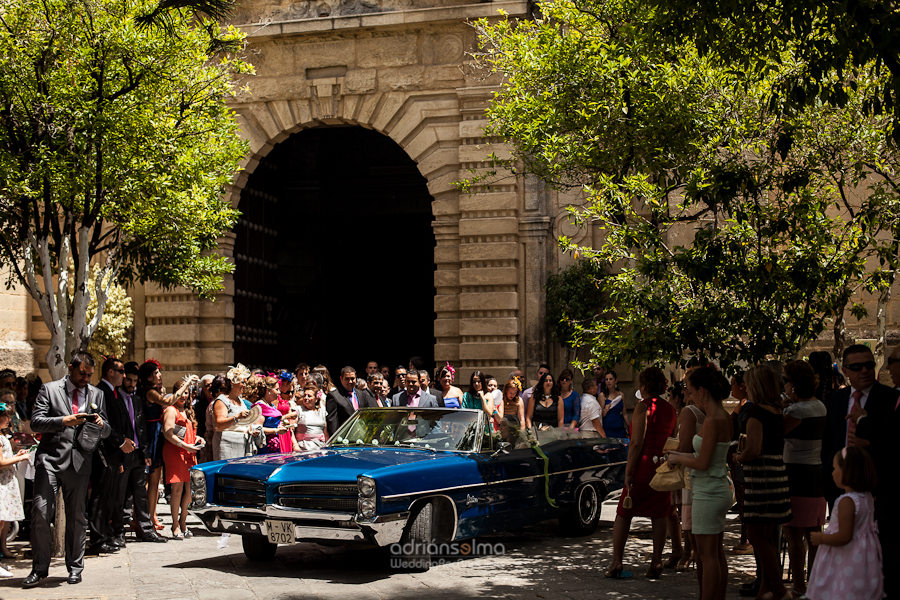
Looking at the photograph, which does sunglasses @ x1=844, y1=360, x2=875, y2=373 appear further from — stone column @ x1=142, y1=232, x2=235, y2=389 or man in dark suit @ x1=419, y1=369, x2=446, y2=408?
stone column @ x1=142, y1=232, x2=235, y2=389

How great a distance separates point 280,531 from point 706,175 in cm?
500

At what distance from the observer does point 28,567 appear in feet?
27.0

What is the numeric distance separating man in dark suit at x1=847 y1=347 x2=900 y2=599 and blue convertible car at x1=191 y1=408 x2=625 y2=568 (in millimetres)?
3297

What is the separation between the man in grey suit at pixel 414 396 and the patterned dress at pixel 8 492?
5.61 m

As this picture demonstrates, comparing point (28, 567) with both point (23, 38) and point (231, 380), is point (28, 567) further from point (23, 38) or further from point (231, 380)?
point (23, 38)

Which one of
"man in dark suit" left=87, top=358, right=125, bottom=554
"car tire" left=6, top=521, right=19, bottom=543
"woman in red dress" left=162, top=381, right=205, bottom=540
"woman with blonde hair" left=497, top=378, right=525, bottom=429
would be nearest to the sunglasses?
"man in dark suit" left=87, top=358, right=125, bottom=554

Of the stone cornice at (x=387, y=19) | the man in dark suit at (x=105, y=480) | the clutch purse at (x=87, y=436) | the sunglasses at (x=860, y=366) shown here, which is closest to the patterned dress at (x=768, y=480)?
the sunglasses at (x=860, y=366)

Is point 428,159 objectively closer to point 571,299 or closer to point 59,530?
point 571,299

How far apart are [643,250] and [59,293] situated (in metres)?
8.11

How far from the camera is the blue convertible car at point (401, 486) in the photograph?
7.39 m

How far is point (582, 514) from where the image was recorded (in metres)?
9.83

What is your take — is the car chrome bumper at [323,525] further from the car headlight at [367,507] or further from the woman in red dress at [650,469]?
the woman in red dress at [650,469]

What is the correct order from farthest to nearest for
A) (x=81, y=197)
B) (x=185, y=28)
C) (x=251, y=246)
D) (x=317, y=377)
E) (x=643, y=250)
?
(x=251, y=246)
(x=185, y=28)
(x=81, y=197)
(x=317, y=377)
(x=643, y=250)

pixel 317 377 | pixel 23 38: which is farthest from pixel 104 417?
pixel 23 38
